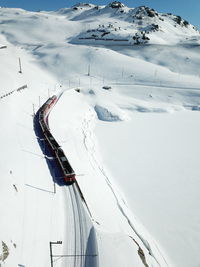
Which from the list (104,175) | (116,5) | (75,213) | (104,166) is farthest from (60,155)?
(116,5)

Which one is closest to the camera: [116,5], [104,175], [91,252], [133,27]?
[91,252]

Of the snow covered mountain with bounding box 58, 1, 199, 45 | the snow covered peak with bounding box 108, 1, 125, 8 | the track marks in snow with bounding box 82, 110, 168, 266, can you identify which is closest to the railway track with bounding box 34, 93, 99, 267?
the track marks in snow with bounding box 82, 110, 168, 266

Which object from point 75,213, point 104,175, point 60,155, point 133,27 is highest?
point 133,27

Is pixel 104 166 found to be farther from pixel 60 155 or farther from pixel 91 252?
pixel 91 252

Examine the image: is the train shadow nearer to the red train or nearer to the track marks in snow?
the track marks in snow

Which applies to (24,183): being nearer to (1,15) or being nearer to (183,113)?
(183,113)

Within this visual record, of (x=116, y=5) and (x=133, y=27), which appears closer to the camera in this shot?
(x=133, y=27)

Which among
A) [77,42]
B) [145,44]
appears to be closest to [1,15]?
[77,42]

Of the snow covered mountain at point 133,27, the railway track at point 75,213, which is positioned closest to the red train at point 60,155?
the railway track at point 75,213

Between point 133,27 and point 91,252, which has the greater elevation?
point 133,27
